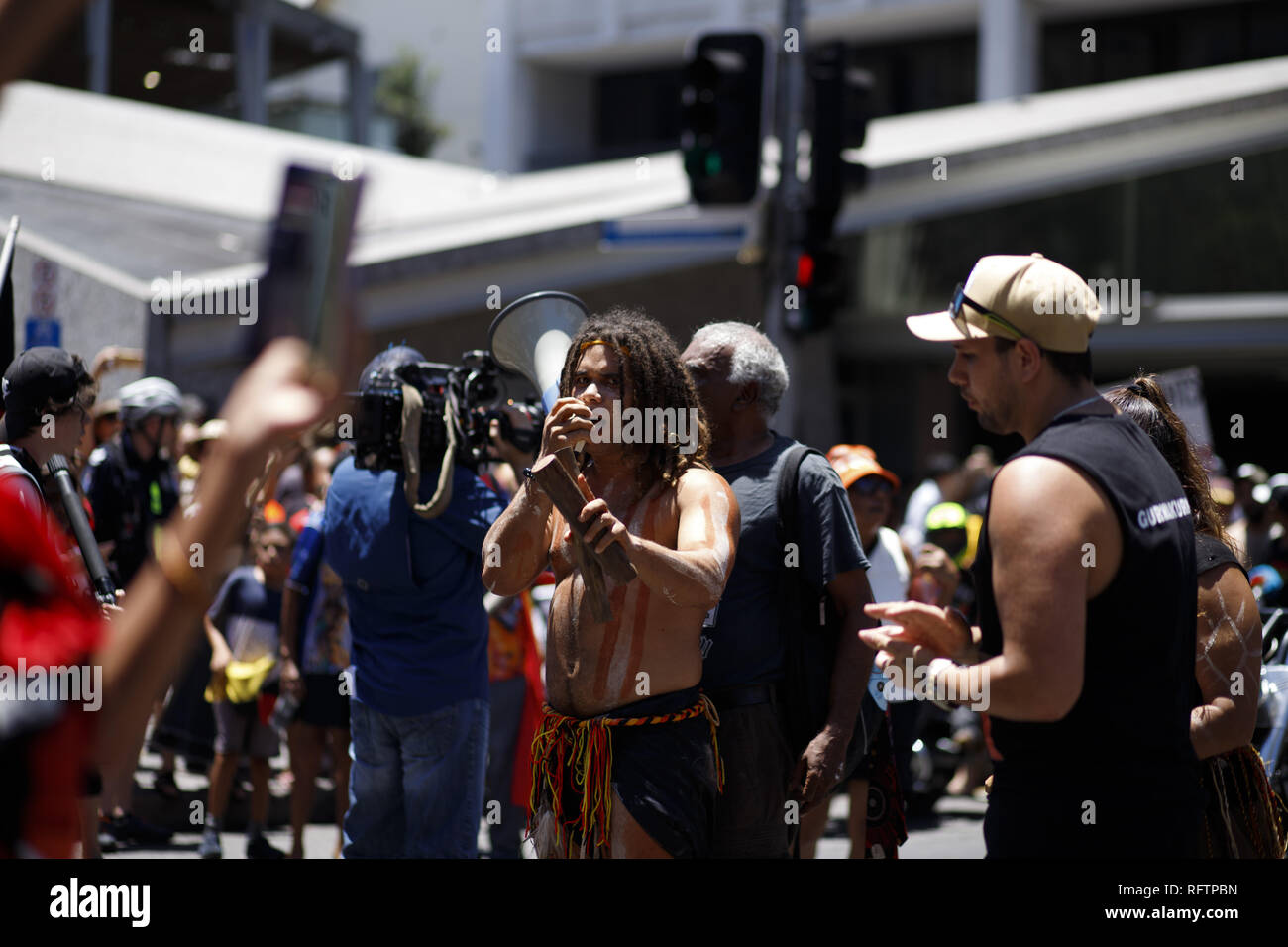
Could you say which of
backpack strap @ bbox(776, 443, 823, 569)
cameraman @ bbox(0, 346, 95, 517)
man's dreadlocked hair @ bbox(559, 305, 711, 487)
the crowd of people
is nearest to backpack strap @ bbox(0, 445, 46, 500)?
the crowd of people

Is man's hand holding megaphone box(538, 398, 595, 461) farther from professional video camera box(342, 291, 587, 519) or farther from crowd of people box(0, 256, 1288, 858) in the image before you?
professional video camera box(342, 291, 587, 519)

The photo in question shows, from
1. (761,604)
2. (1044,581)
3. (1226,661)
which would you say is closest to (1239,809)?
(1226,661)

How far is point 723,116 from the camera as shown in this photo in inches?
328

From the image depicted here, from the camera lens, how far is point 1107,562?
2387 millimetres

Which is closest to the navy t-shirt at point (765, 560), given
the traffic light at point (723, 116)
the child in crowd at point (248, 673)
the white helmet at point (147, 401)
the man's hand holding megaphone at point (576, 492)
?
the man's hand holding megaphone at point (576, 492)

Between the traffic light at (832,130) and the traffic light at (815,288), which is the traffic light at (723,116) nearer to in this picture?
the traffic light at (832,130)

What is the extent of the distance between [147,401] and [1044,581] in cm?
565

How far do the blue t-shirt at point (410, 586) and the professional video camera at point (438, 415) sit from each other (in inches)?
3.0


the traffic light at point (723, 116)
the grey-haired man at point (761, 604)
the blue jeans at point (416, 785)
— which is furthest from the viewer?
the traffic light at point (723, 116)

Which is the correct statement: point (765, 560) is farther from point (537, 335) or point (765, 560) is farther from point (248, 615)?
point (248, 615)

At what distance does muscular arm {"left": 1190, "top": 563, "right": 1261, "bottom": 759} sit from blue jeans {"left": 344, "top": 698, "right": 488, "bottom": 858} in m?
2.32

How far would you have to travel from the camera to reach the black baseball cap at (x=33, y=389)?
4258mm

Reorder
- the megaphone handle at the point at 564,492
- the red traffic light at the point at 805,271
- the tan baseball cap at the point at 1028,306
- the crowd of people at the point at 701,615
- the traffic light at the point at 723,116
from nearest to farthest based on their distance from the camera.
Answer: the crowd of people at the point at 701,615
the tan baseball cap at the point at 1028,306
the megaphone handle at the point at 564,492
the traffic light at the point at 723,116
the red traffic light at the point at 805,271
